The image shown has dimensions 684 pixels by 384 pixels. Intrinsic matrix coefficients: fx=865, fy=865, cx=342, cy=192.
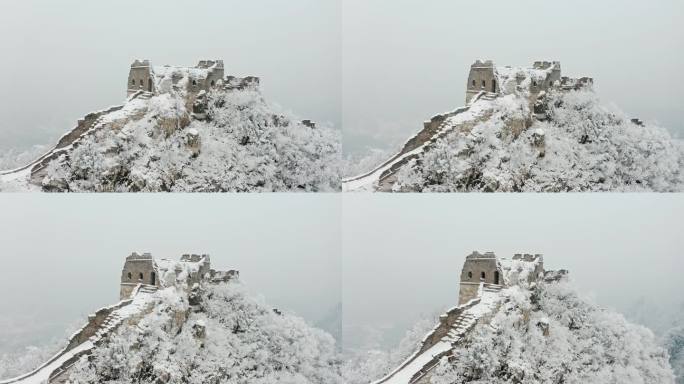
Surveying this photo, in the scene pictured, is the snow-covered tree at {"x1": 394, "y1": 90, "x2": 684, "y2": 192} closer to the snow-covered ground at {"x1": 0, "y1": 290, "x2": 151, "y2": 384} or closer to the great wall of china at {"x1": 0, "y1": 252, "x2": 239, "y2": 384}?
the great wall of china at {"x1": 0, "y1": 252, "x2": 239, "y2": 384}

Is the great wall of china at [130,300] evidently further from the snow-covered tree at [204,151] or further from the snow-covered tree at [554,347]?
the snow-covered tree at [554,347]

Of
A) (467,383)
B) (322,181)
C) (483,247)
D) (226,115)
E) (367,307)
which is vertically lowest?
(467,383)

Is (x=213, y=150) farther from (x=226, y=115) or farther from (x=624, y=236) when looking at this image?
(x=624, y=236)

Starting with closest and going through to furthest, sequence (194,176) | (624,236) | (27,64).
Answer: (27,64) < (194,176) < (624,236)

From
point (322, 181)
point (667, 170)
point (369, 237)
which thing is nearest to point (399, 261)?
point (369, 237)

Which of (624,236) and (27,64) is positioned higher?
(27,64)

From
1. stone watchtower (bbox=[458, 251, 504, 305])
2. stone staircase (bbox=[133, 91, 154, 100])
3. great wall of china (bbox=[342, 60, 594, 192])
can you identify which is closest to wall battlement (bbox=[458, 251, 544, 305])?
stone watchtower (bbox=[458, 251, 504, 305])

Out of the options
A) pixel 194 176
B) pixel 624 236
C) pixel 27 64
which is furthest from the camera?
pixel 624 236

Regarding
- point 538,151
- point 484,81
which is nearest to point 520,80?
point 484,81
